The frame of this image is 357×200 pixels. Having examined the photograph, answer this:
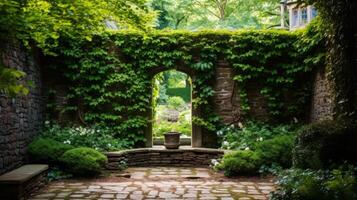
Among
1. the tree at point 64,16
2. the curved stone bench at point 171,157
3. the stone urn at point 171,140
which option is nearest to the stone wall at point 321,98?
the curved stone bench at point 171,157

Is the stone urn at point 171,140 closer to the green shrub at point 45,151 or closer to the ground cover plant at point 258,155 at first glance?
the ground cover plant at point 258,155

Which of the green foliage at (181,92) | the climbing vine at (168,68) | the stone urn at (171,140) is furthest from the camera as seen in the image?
the green foliage at (181,92)

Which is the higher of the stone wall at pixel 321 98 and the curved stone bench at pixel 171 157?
the stone wall at pixel 321 98

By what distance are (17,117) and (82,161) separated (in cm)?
154

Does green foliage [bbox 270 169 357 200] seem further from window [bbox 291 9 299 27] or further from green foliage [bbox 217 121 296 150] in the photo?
Answer: window [bbox 291 9 299 27]

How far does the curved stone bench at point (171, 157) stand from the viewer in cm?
1014

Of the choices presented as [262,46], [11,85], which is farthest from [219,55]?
[11,85]

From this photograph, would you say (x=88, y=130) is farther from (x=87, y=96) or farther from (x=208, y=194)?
(x=208, y=194)

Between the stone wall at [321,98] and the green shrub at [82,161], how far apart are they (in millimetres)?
5132

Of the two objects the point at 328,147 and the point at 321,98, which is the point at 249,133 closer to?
the point at 321,98

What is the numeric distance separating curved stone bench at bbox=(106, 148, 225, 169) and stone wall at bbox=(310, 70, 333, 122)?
2724 millimetres

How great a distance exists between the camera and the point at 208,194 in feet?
20.6

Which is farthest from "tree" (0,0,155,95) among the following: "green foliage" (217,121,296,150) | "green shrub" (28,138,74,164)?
"green foliage" (217,121,296,150)

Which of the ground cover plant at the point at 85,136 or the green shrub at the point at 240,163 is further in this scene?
the ground cover plant at the point at 85,136
